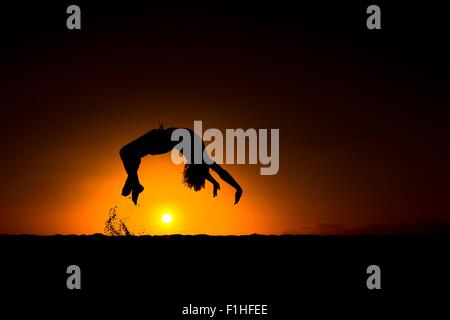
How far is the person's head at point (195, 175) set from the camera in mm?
15008

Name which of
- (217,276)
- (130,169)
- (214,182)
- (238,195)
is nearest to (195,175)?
(214,182)

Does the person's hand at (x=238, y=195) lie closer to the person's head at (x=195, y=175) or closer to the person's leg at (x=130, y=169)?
the person's head at (x=195, y=175)

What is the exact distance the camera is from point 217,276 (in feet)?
Answer: 33.0

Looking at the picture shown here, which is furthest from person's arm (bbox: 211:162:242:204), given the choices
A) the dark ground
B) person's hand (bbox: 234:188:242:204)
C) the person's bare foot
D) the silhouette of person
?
the dark ground

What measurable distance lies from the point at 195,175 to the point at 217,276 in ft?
17.4

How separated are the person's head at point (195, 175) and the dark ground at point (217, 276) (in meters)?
4.27

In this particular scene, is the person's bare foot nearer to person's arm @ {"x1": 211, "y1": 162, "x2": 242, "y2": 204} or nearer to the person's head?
the person's head

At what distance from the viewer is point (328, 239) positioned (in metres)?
11.4

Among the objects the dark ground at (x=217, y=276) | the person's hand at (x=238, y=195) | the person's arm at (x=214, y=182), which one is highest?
the person's arm at (x=214, y=182)

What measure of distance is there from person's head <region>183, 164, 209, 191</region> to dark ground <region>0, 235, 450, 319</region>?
4268mm

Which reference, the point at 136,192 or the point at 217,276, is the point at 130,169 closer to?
the point at 136,192

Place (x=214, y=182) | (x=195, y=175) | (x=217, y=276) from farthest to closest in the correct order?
(x=214, y=182) < (x=195, y=175) < (x=217, y=276)

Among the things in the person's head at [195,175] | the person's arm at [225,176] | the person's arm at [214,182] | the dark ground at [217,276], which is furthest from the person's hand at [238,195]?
the dark ground at [217,276]
